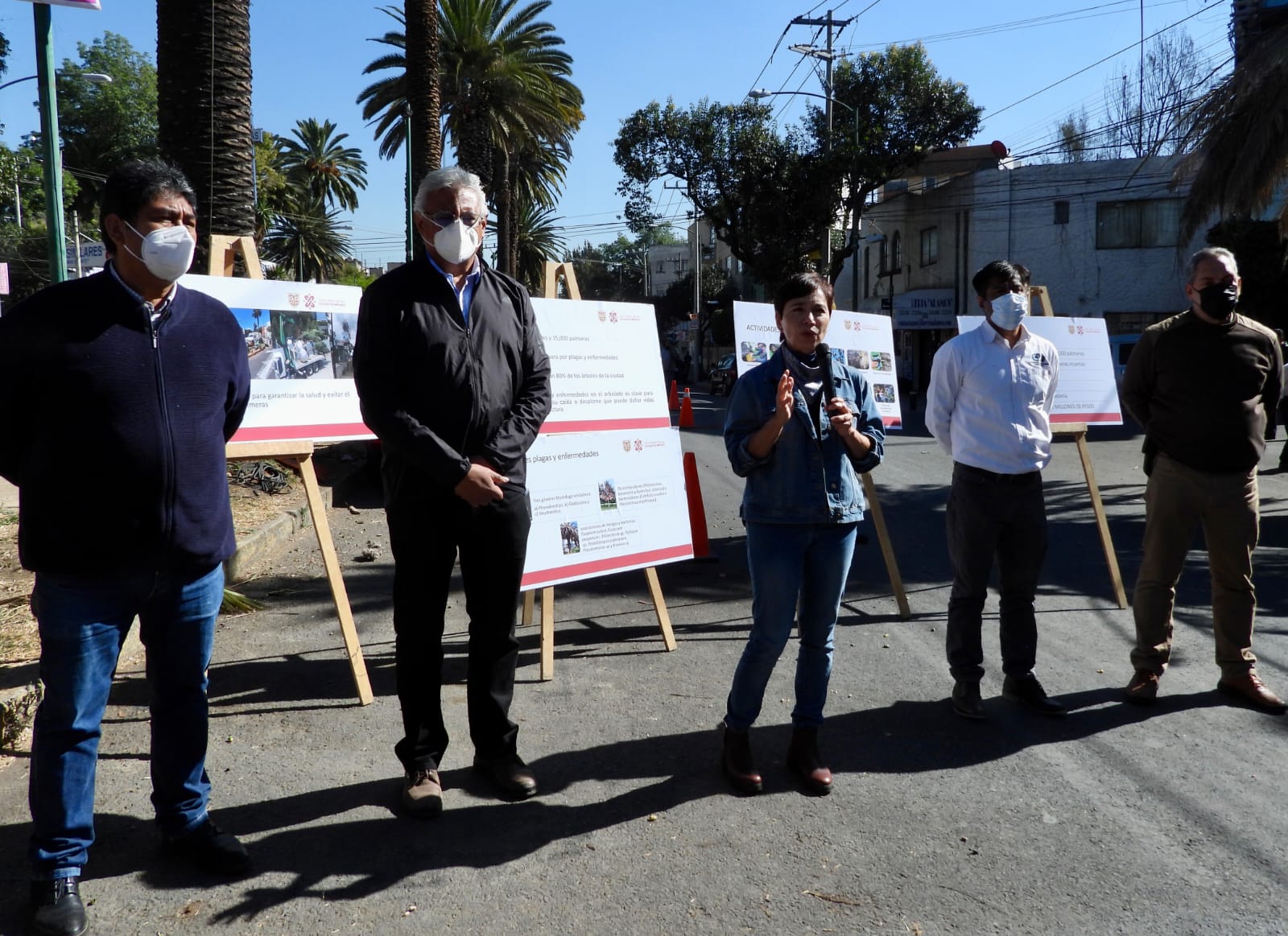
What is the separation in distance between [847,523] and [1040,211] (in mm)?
32461

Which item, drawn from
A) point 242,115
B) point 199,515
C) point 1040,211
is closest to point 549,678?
point 199,515

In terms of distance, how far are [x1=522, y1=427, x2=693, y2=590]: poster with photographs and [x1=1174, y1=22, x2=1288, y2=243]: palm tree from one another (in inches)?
386

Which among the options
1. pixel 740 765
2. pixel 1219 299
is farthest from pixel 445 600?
pixel 1219 299

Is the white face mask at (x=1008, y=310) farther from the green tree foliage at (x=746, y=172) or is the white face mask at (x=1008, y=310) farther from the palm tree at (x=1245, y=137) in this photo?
the green tree foliage at (x=746, y=172)

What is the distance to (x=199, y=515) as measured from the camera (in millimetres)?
3217

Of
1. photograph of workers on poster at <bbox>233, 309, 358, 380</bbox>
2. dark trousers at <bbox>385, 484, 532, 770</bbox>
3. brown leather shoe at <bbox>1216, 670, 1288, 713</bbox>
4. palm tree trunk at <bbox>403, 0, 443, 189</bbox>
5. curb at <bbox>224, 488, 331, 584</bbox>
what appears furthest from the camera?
palm tree trunk at <bbox>403, 0, 443, 189</bbox>

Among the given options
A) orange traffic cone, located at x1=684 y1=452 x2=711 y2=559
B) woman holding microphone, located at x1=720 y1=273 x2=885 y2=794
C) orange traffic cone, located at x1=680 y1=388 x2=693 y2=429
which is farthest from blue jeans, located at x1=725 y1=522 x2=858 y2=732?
orange traffic cone, located at x1=680 y1=388 x2=693 y2=429

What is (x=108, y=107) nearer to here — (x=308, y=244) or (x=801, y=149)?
(x=308, y=244)

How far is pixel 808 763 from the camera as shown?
4039mm

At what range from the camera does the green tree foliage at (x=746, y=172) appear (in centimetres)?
3662

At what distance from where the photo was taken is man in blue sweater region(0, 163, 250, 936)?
9.84 ft

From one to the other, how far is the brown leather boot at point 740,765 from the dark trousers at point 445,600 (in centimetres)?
86

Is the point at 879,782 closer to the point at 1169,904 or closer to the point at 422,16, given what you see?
the point at 1169,904

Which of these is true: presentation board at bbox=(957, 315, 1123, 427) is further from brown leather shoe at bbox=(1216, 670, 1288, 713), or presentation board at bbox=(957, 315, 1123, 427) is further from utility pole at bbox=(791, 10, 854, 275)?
utility pole at bbox=(791, 10, 854, 275)
